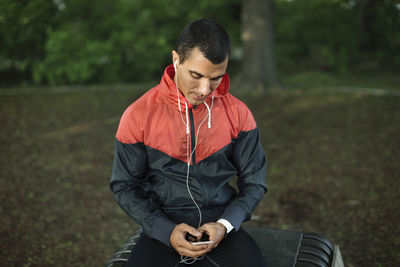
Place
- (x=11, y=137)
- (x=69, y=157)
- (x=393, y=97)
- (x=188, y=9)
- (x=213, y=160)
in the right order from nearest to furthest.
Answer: (x=213, y=160) < (x=69, y=157) < (x=11, y=137) < (x=393, y=97) < (x=188, y=9)

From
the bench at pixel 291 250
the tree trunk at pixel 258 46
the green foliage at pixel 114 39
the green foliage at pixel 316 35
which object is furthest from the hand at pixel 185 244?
the green foliage at pixel 316 35

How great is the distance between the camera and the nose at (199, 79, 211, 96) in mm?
2125

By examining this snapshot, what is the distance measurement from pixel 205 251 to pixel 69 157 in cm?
485

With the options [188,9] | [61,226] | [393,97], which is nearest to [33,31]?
[188,9]

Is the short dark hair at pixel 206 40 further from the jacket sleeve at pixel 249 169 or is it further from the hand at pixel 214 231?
the hand at pixel 214 231

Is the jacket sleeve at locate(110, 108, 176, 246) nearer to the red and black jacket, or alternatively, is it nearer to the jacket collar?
the red and black jacket

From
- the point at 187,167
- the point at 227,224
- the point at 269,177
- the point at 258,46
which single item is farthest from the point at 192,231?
the point at 258,46

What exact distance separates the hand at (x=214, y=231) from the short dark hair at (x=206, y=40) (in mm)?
929

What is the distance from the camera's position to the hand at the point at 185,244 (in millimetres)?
2066

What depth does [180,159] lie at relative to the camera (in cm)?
235

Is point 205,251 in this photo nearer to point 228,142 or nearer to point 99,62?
point 228,142

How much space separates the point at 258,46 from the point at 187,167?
8282 millimetres

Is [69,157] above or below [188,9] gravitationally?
below

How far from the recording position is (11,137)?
279 inches
